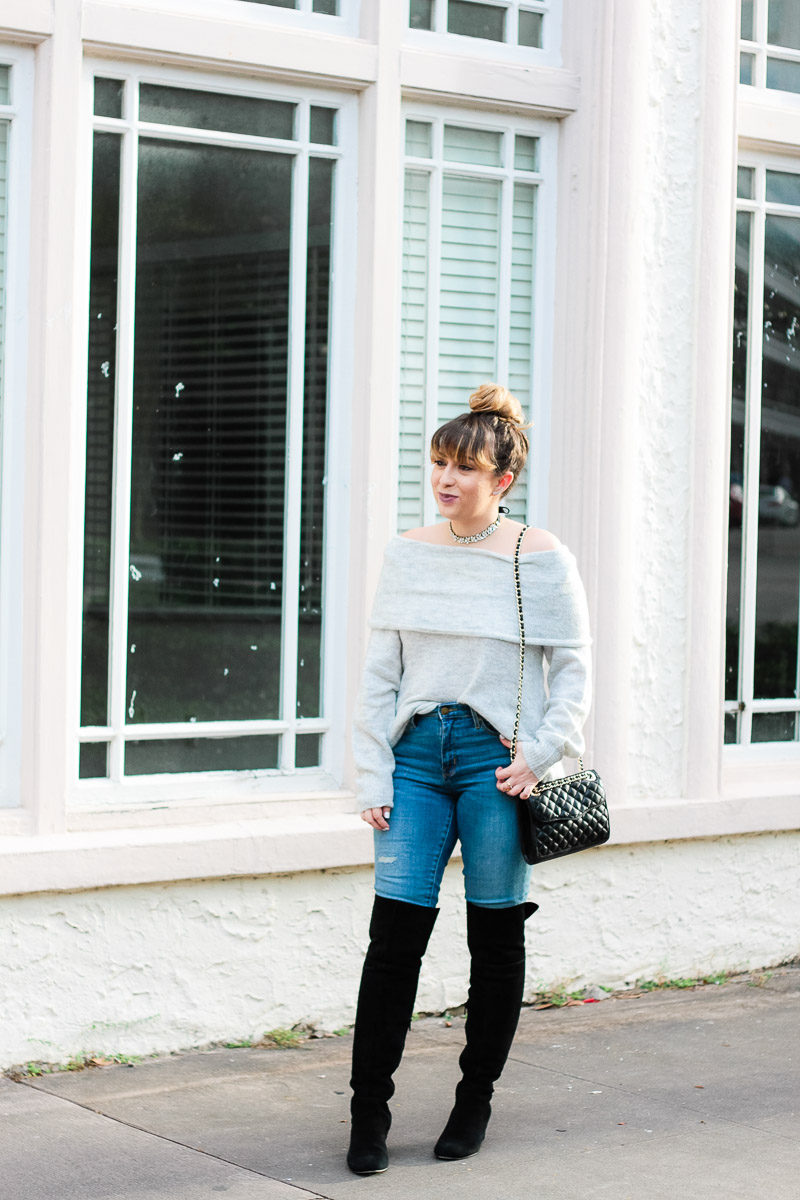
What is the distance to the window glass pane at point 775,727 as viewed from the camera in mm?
6523

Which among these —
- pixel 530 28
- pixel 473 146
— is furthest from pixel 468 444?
pixel 530 28

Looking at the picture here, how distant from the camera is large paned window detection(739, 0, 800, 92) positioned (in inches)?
249

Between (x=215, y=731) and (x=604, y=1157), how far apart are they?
1813 millimetres

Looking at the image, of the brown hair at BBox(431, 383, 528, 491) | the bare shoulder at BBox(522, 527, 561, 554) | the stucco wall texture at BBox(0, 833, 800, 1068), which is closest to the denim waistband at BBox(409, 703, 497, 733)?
the bare shoulder at BBox(522, 527, 561, 554)

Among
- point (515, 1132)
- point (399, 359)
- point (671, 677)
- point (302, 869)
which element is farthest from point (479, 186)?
point (515, 1132)

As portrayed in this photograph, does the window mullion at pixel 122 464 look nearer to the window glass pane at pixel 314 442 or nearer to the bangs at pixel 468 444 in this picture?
the window glass pane at pixel 314 442

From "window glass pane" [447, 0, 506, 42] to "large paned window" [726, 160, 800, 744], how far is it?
1.18 meters

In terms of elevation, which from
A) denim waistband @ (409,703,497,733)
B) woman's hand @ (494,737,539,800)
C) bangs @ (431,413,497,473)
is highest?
bangs @ (431,413,497,473)

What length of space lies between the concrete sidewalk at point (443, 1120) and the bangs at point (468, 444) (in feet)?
5.63

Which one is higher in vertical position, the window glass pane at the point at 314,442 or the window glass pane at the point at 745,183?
the window glass pane at the point at 745,183

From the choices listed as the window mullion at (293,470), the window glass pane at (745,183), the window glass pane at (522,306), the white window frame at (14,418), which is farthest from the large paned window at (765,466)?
the white window frame at (14,418)

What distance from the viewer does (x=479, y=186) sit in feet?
19.0

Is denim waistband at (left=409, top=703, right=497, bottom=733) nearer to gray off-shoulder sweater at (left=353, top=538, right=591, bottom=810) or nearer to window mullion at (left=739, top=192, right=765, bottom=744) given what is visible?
gray off-shoulder sweater at (left=353, top=538, right=591, bottom=810)

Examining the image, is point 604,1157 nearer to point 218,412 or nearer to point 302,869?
point 302,869
